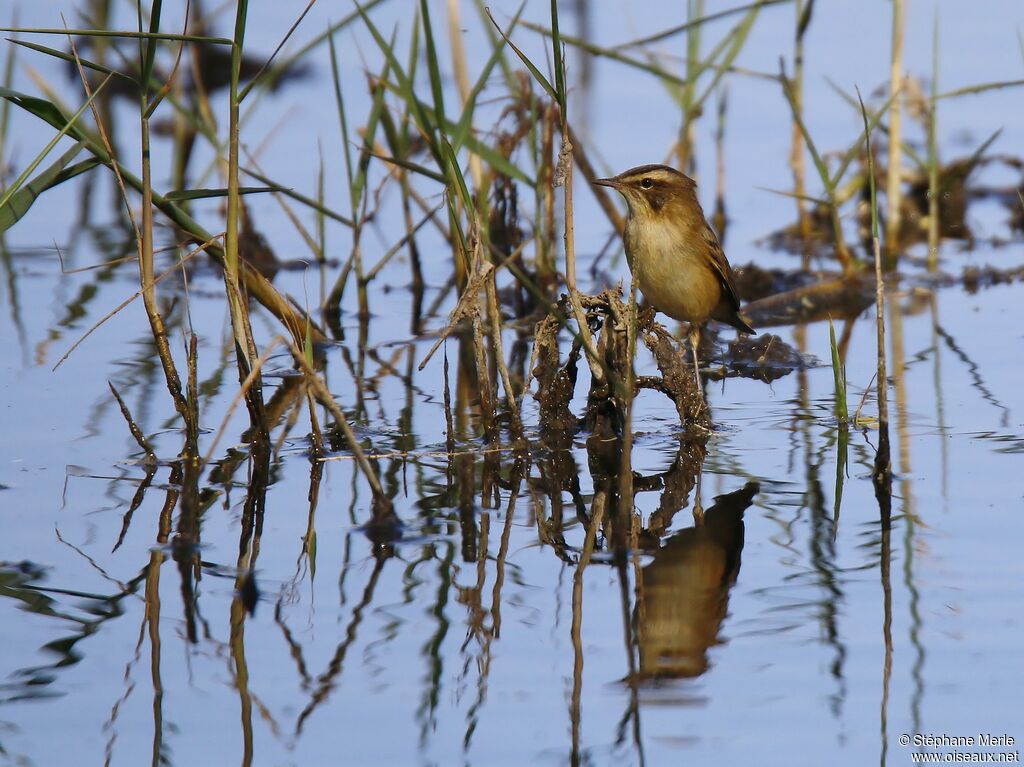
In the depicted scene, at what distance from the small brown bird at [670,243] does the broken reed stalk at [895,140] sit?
7.82 feet

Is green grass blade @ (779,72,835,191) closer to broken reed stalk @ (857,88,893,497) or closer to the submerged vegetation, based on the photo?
the submerged vegetation

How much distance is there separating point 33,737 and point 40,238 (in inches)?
280

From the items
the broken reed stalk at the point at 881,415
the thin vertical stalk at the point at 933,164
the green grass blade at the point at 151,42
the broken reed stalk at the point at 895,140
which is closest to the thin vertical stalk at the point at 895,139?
the broken reed stalk at the point at 895,140

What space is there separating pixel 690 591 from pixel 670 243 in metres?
2.77

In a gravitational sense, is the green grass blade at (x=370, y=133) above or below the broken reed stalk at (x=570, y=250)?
above

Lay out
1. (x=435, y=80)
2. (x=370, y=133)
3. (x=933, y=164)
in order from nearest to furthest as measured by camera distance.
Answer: (x=435, y=80) < (x=370, y=133) < (x=933, y=164)

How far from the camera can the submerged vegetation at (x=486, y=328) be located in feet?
16.6

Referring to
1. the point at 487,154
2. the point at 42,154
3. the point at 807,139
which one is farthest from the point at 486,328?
the point at 42,154

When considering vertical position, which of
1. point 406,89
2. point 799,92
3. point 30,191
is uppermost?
point 799,92

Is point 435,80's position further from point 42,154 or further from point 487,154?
point 42,154

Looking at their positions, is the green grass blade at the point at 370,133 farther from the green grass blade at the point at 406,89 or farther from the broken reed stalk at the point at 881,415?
the broken reed stalk at the point at 881,415

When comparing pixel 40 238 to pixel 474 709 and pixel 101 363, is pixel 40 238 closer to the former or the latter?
pixel 101 363

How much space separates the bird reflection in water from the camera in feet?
13.6

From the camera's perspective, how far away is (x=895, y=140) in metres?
9.67
